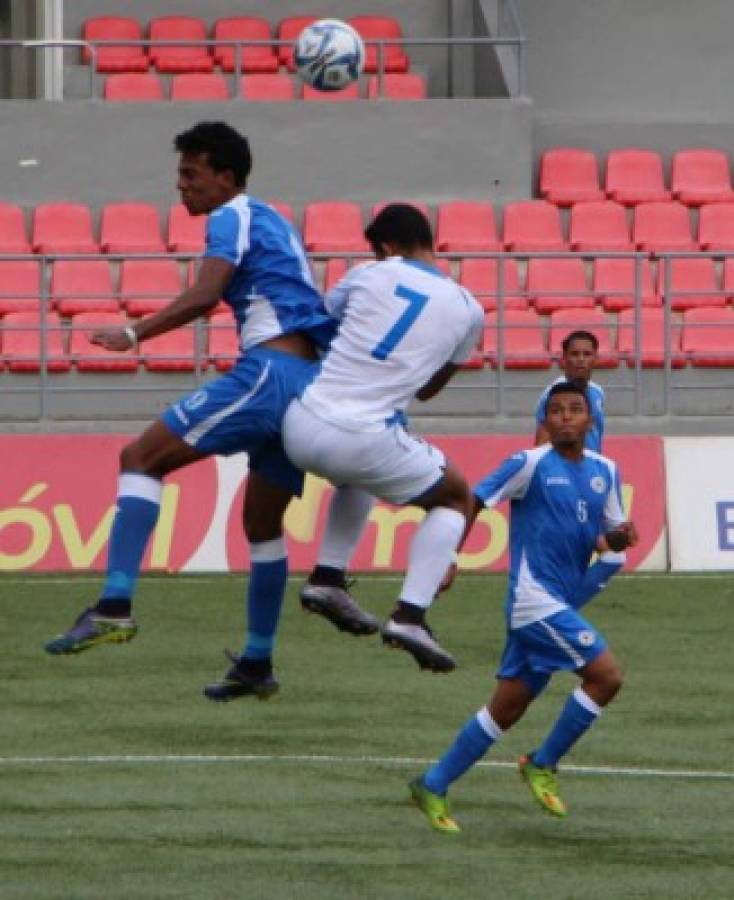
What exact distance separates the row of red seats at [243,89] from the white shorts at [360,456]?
48.6 ft

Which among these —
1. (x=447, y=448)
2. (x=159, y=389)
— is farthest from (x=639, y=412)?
(x=159, y=389)

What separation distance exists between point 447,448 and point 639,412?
6.46 ft

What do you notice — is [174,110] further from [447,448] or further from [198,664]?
[198,664]

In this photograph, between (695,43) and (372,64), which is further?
(695,43)

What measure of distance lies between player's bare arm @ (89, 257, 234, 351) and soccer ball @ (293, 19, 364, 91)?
7.26m

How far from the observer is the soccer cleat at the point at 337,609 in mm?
11227

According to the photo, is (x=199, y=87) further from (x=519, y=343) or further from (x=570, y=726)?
(x=570, y=726)

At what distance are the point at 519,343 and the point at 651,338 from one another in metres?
1.16

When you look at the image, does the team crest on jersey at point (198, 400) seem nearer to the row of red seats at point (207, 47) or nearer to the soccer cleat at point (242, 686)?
the soccer cleat at point (242, 686)

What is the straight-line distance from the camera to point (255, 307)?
1107 cm

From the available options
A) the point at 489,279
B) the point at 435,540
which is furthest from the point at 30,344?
the point at 435,540

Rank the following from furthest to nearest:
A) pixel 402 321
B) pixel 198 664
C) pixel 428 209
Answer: pixel 428 209
pixel 198 664
pixel 402 321

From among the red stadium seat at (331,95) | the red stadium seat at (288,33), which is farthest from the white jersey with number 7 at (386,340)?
A: the red stadium seat at (288,33)

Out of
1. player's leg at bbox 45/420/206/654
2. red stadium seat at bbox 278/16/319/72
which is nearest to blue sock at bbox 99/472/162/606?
player's leg at bbox 45/420/206/654
